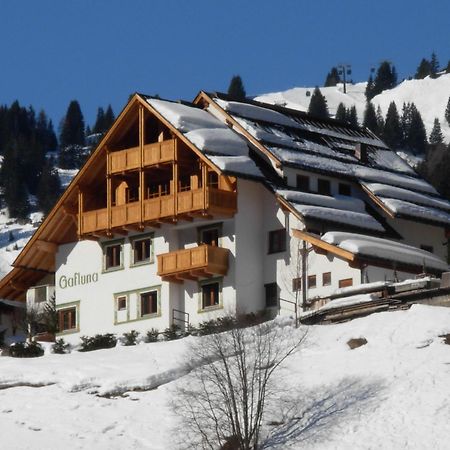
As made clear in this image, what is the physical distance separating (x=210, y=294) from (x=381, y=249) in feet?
21.9

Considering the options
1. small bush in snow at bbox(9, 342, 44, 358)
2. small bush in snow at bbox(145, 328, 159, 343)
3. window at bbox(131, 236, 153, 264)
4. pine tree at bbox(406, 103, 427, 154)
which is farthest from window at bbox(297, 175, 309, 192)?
pine tree at bbox(406, 103, 427, 154)

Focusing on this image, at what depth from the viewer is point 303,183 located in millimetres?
72812

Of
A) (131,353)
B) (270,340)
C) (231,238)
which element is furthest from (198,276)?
(270,340)

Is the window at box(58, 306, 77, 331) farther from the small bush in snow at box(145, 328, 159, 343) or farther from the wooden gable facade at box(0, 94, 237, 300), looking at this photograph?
the small bush in snow at box(145, 328, 159, 343)

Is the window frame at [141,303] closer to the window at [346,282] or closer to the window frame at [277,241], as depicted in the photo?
the window frame at [277,241]

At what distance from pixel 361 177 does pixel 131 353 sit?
633 inches

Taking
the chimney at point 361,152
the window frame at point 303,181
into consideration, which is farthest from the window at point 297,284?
the chimney at point 361,152

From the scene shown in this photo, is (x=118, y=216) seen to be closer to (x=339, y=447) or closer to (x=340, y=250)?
(x=340, y=250)

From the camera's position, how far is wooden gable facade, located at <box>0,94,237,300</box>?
69.9 meters

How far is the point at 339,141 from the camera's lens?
79750 millimetres

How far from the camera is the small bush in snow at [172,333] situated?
66250 millimetres

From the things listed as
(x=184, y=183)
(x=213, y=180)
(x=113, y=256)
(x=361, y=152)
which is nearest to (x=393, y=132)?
(x=361, y=152)

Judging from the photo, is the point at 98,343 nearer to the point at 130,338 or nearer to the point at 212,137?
the point at 130,338

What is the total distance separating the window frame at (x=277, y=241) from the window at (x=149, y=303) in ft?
15.3
